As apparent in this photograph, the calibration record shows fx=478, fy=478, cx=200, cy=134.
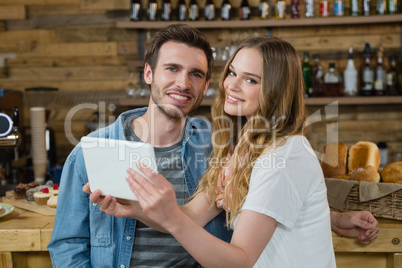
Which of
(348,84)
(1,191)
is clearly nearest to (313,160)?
(1,191)

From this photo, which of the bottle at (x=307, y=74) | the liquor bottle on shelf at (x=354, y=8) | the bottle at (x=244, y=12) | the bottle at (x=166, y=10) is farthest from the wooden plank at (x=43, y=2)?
the liquor bottle on shelf at (x=354, y=8)

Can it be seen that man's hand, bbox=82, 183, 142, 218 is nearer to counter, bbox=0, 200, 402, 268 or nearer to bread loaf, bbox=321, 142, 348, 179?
counter, bbox=0, 200, 402, 268

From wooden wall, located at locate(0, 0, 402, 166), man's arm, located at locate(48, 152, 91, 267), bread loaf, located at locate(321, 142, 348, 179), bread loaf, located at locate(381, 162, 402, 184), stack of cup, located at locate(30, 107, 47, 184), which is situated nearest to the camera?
man's arm, located at locate(48, 152, 91, 267)

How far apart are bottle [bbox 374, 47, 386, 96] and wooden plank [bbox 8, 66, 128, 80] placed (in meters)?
1.75

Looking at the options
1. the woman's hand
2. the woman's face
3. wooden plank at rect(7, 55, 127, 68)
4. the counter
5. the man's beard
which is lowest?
the counter

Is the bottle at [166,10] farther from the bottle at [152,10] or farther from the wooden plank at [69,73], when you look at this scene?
the wooden plank at [69,73]

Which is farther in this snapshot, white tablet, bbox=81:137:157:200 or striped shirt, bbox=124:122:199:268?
striped shirt, bbox=124:122:199:268

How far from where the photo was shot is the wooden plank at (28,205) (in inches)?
67.9

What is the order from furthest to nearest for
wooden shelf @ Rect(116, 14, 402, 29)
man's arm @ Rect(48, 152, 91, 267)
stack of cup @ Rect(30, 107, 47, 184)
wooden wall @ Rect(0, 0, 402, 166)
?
wooden wall @ Rect(0, 0, 402, 166)
wooden shelf @ Rect(116, 14, 402, 29)
stack of cup @ Rect(30, 107, 47, 184)
man's arm @ Rect(48, 152, 91, 267)

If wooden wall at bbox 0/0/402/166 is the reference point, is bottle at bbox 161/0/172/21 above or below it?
above

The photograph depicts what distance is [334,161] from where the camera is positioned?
6.19 feet

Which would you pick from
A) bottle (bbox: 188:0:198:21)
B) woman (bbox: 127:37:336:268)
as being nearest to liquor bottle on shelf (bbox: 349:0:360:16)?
bottle (bbox: 188:0:198:21)

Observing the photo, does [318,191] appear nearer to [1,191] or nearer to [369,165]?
[369,165]

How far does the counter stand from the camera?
4.99 feet
